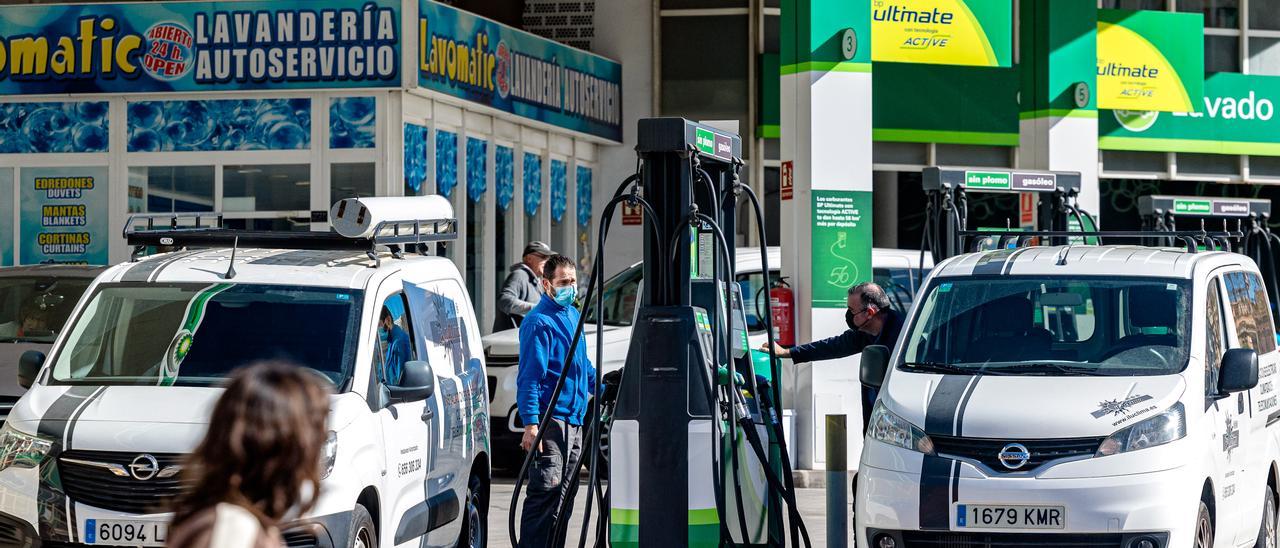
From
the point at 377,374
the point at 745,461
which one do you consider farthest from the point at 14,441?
the point at 745,461

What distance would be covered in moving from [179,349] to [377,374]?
0.94m

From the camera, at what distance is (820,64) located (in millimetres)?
13977

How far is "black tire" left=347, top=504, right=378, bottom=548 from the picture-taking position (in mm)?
7532

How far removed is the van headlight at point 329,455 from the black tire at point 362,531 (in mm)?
282

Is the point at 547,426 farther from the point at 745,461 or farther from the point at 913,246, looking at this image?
the point at 913,246

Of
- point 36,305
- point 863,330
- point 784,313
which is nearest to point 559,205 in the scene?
point 784,313

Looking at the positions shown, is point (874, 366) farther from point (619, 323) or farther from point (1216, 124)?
point (1216, 124)

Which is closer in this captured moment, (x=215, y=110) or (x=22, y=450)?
(x=22, y=450)

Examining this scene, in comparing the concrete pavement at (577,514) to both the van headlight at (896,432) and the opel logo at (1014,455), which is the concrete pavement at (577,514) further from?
the opel logo at (1014,455)

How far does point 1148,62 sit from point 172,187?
1211cm

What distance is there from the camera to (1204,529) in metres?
8.12

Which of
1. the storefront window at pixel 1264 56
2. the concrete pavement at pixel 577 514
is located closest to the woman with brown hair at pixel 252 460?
the concrete pavement at pixel 577 514

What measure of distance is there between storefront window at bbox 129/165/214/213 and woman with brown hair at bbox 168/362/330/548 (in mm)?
15035

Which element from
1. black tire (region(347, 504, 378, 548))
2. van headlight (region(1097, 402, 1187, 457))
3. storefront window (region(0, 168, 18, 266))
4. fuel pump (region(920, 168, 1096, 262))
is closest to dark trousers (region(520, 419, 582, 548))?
black tire (region(347, 504, 378, 548))
